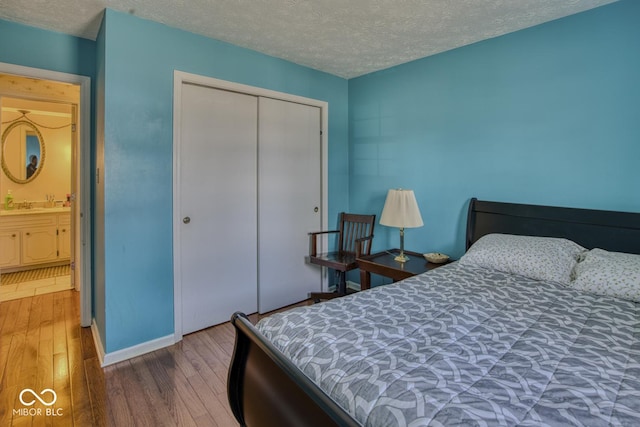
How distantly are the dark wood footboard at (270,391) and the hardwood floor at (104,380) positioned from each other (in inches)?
21.2

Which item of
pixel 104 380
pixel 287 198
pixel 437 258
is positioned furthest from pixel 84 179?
pixel 437 258

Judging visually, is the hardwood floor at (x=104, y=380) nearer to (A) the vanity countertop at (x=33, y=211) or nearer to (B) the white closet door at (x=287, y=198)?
(B) the white closet door at (x=287, y=198)

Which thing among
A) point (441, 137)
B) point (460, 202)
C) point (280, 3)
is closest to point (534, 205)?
point (460, 202)

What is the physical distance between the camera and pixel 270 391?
48.2 inches

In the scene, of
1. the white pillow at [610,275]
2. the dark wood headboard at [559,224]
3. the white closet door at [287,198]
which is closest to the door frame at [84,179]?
the white closet door at [287,198]

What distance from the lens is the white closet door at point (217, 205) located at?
2.69 meters

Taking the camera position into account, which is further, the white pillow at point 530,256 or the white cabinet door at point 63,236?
the white cabinet door at point 63,236

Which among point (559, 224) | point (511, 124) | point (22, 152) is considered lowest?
point (559, 224)

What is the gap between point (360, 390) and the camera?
96 centimetres

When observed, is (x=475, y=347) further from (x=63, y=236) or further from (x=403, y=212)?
(x=63, y=236)

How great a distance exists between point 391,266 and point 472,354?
1593mm

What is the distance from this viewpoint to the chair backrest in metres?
3.39

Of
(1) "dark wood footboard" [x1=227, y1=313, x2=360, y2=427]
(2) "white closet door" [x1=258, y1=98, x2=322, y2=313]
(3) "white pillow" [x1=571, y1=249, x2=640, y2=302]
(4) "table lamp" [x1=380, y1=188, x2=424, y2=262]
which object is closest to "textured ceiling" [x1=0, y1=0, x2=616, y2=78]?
(2) "white closet door" [x1=258, y1=98, x2=322, y2=313]

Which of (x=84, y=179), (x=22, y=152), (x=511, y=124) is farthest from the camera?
(x=22, y=152)
